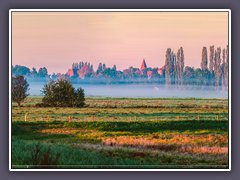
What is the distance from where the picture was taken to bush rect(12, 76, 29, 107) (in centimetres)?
1377

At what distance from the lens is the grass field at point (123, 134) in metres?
13.7

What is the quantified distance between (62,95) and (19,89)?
0.61 m

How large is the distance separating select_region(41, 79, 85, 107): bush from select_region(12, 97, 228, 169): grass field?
0.08 meters

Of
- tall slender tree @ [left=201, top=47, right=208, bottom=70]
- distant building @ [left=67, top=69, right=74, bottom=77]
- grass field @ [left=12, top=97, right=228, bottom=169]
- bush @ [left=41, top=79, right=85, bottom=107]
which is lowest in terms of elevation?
grass field @ [left=12, top=97, right=228, bottom=169]

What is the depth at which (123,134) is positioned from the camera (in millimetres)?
13883

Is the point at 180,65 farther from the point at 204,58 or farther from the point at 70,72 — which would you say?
the point at 70,72

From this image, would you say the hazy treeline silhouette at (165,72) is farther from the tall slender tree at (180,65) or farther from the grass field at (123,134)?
the grass field at (123,134)

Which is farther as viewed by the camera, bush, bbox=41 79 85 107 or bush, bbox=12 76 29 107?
bush, bbox=41 79 85 107

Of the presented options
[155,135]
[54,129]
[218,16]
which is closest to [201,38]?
[218,16]

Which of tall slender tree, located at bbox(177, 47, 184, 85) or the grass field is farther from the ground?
tall slender tree, located at bbox(177, 47, 184, 85)

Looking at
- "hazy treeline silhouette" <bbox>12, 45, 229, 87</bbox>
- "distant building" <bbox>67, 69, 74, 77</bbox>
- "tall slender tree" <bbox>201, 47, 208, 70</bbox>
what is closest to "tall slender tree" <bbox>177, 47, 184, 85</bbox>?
"hazy treeline silhouette" <bbox>12, 45, 229, 87</bbox>

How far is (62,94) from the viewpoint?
1395 centimetres

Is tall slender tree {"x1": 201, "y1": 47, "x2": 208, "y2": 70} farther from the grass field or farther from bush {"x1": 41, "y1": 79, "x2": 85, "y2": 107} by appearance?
bush {"x1": 41, "y1": 79, "x2": 85, "y2": 107}
